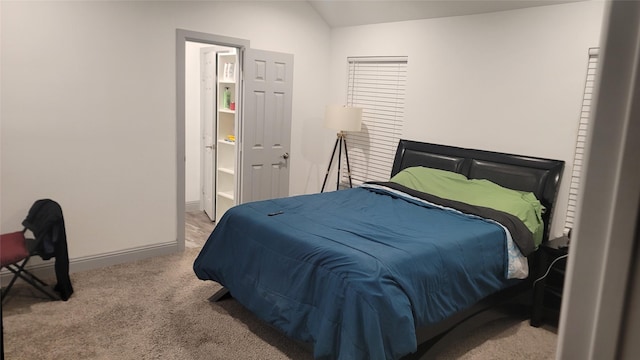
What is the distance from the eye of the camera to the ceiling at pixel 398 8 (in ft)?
13.4

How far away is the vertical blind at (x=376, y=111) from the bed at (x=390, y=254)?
0.99m

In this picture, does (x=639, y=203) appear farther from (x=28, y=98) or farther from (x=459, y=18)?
(x=459, y=18)

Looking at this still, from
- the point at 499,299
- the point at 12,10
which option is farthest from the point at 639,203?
the point at 12,10

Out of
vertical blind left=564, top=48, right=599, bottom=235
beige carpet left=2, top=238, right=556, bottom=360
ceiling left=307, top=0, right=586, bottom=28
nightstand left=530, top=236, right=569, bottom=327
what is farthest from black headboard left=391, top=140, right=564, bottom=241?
ceiling left=307, top=0, right=586, bottom=28

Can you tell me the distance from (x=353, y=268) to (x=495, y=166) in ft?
7.22

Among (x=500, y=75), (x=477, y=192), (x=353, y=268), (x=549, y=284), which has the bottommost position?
(x=549, y=284)

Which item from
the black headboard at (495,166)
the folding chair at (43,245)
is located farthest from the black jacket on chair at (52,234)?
the black headboard at (495,166)

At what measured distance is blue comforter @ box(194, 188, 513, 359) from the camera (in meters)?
2.42

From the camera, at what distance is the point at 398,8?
477 centimetres

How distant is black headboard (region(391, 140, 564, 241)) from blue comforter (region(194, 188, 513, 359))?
2.43ft

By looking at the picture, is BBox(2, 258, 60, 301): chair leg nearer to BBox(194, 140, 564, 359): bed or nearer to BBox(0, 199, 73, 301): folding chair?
BBox(0, 199, 73, 301): folding chair

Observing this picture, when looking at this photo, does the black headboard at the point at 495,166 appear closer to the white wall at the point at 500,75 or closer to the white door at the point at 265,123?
the white wall at the point at 500,75

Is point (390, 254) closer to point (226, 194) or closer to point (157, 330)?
point (157, 330)

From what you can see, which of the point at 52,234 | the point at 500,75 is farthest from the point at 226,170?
the point at 500,75
